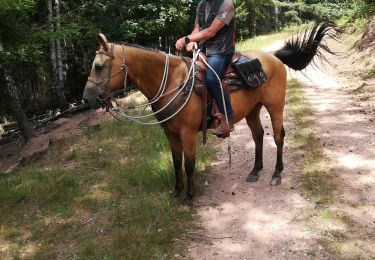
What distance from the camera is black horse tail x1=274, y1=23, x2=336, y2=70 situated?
7047mm

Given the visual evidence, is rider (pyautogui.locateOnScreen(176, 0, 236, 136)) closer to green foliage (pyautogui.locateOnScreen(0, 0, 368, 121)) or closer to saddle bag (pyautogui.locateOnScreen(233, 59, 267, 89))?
saddle bag (pyautogui.locateOnScreen(233, 59, 267, 89))

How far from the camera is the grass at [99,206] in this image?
504cm

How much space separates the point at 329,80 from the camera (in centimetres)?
1315

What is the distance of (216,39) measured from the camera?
18.4 ft

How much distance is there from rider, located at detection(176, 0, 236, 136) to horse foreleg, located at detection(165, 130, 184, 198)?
2.17ft

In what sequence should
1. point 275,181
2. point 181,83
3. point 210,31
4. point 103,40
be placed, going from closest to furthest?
1. point 103,40
2. point 210,31
3. point 181,83
4. point 275,181

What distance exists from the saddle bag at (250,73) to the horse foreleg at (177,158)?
1.41 m

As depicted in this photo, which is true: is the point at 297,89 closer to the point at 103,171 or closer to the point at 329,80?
the point at 329,80

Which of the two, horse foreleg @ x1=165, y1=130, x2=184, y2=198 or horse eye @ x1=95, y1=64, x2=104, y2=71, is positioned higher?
horse eye @ x1=95, y1=64, x2=104, y2=71

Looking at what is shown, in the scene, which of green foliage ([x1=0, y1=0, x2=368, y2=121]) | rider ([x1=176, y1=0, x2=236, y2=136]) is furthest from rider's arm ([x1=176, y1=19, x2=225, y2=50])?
green foliage ([x1=0, y1=0, x2=368, y2=121])

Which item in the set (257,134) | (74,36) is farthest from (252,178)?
(74,36)

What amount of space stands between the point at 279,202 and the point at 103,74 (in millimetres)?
3364

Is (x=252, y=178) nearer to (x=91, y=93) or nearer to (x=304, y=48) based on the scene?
(x=304, y=48)

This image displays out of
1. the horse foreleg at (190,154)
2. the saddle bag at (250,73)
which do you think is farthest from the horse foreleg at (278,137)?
the horse foreleg at (190,154)
